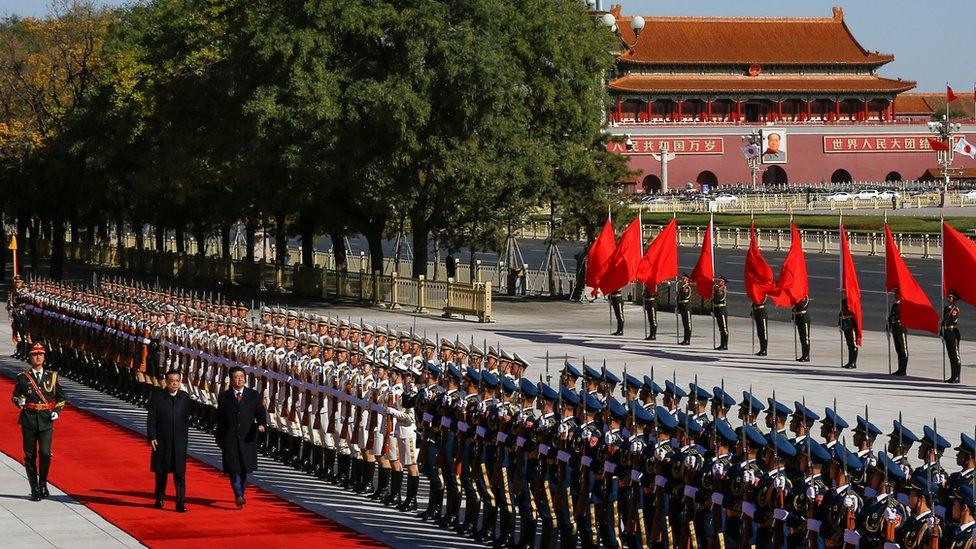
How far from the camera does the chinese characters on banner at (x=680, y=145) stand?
287 ft

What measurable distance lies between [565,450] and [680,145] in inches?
3083

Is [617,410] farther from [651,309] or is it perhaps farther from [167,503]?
[651,309]

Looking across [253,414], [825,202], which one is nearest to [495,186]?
[253,414]

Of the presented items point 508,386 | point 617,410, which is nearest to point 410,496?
point 508,386

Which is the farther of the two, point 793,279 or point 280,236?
point 280,236

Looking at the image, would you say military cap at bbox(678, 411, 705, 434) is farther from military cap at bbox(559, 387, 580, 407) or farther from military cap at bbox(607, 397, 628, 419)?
military cap at bbox(559, 387, 580, 407)

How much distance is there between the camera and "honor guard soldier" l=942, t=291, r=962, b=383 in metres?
21.6

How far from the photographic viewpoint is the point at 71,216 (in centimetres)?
5081

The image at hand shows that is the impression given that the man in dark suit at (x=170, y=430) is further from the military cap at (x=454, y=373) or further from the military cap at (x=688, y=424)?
the military cap at (x=688, y=424)

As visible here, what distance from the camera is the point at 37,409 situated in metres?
15.0

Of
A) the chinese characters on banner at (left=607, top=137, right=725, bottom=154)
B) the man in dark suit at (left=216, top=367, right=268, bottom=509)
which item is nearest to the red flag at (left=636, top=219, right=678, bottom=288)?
the man in dark suit at (left=216, top=367, right=268, bottom=509)

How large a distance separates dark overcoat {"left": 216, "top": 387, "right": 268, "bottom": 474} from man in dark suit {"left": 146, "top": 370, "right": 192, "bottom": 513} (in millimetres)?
359

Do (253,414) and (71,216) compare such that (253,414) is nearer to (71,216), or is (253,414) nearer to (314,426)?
(314,426)

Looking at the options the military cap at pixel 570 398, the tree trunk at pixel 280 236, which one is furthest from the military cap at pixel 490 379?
the tree trunk at pixel 280 236
